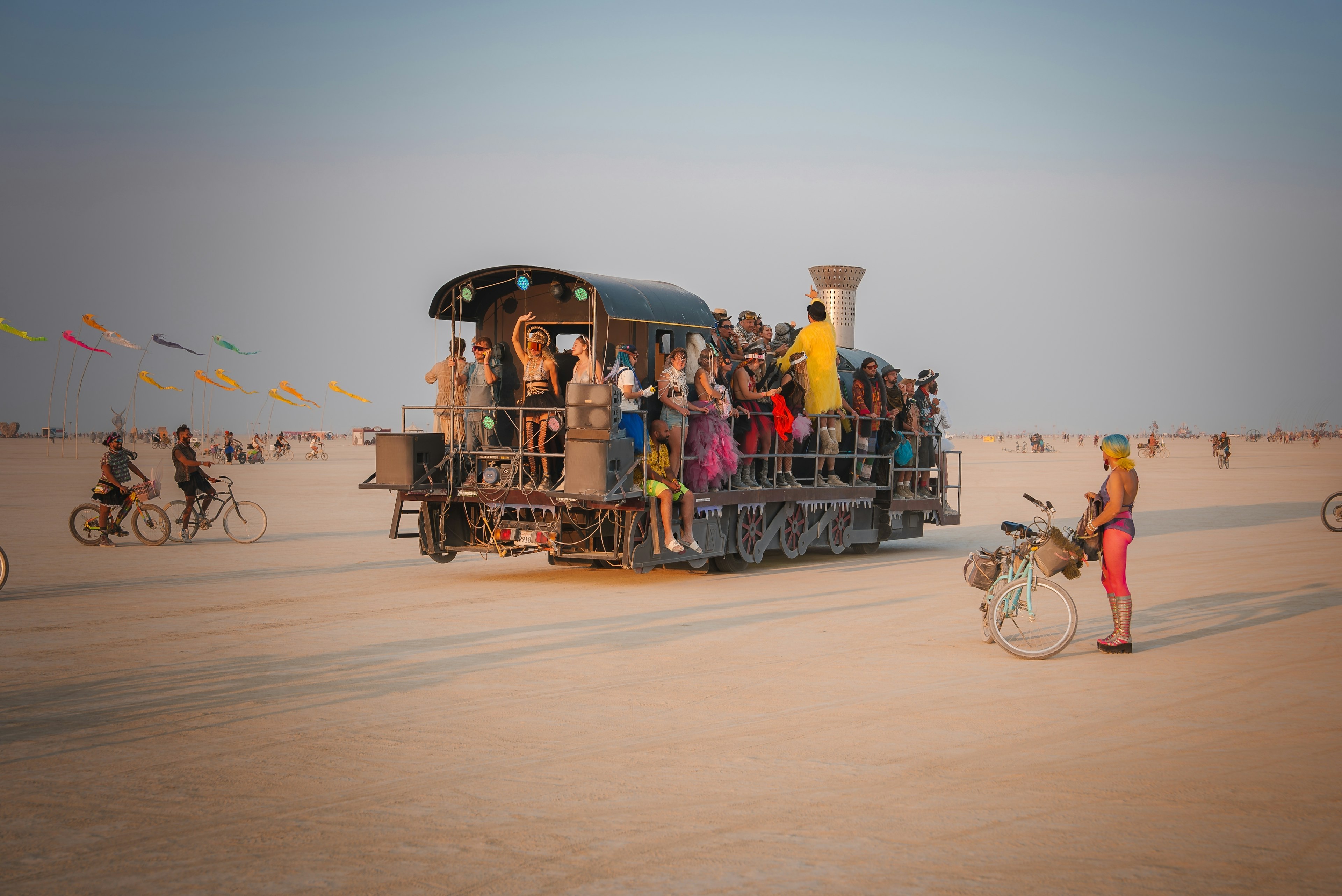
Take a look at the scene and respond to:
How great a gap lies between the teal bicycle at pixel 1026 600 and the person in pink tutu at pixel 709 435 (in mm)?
4920

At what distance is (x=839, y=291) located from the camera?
20.3 m

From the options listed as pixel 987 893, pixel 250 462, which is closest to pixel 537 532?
pixel 987 893

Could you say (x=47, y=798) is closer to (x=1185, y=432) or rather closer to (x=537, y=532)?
(x=537, y=532)

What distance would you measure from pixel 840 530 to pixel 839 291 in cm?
459

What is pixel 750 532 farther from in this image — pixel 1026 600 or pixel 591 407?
pixel 1026 600

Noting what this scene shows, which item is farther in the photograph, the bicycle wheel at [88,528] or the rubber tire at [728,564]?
the bicycle wheel at [88,528]

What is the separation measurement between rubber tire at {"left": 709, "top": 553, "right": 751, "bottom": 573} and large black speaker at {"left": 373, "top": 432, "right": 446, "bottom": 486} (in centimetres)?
409

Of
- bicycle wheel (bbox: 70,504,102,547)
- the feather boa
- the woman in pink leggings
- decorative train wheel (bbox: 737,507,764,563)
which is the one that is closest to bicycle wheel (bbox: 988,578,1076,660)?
the woman in pink leggings

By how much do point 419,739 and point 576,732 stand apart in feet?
3.11

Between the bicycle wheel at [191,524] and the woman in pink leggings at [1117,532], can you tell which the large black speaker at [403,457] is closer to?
the bicycle wheel at [191,524]

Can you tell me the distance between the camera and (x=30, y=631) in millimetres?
10547

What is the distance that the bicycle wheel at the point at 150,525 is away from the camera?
18.7 meters

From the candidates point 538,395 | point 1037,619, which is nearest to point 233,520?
point 538,395

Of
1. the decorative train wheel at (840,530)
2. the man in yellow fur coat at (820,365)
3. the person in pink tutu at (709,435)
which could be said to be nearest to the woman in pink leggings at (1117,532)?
the person in pink tutu at (709,435)
